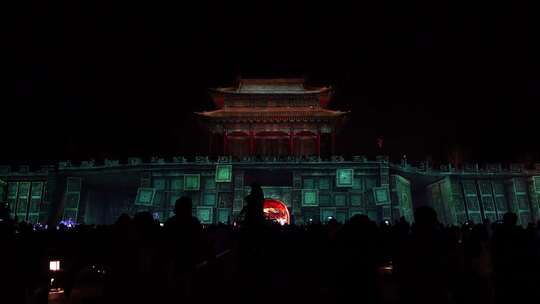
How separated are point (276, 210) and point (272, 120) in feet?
22.7

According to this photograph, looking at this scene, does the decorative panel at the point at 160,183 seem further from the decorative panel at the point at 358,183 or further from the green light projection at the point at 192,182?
the decorative panel at the point at 358,183

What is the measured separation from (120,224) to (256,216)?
16.8 ft

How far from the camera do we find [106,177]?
103 ft

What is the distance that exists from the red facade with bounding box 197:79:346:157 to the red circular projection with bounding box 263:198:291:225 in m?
4.36

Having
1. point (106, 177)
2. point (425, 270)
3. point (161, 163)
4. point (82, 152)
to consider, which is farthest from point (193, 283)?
point (82, 152)

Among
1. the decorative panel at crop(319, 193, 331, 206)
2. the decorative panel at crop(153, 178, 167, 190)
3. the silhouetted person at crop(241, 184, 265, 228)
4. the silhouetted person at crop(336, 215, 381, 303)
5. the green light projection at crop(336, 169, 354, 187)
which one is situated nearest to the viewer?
the silhouetted person at crop(336, 215, 381, 303)

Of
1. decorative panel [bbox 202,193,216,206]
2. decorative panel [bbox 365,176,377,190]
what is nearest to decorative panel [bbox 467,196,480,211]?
decorative panel [bbox 365,176,377,190]

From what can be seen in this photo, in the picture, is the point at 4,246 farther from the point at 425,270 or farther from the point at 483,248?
the point at 483,248

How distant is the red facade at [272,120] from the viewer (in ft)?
107

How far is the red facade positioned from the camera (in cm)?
3256

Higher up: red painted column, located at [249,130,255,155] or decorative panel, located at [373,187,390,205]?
red painted column, located at [249,130,255,155]

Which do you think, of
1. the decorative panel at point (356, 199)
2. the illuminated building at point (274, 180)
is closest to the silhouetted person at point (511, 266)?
the illuminated building at point (274, 180)

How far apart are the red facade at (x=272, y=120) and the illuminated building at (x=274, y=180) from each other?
0.08 metres

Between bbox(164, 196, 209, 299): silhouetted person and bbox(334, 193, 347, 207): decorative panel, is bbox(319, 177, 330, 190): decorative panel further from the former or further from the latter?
bbox(164, 196, 209, 299): silhouetted person
